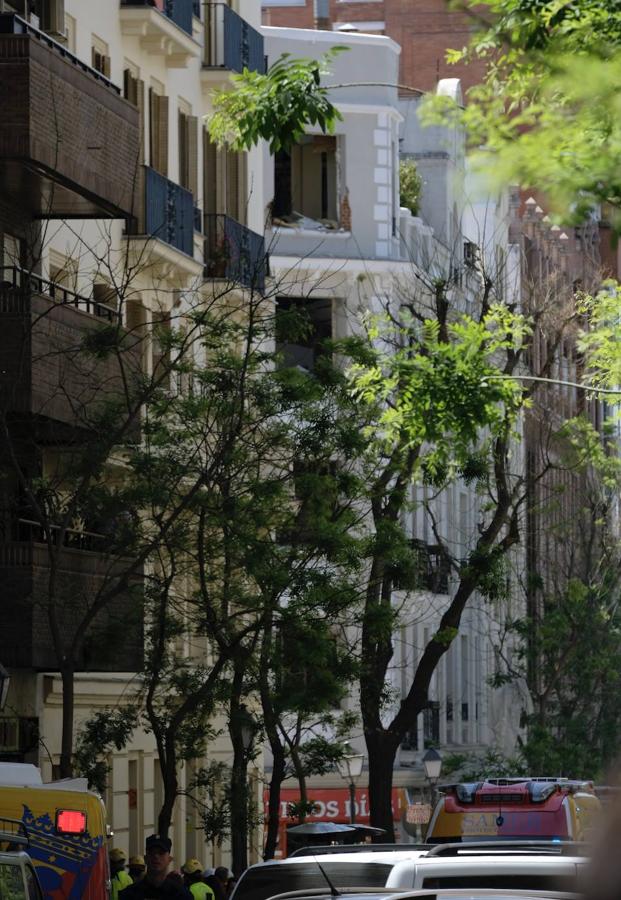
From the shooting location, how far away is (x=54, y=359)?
26.8 m

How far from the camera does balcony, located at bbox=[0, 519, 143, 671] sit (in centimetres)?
2639

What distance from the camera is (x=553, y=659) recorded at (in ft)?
178

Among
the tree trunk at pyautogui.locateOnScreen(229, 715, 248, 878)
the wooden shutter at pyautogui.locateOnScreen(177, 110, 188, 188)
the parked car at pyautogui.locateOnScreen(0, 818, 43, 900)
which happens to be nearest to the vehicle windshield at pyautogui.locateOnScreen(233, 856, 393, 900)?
the parked car at pyautogui.locateOnScreen(0, 818, 43, 900)

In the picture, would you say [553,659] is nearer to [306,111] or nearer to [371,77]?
[371,77]

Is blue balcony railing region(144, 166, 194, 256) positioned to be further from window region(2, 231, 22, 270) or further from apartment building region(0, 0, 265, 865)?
window region(2, 231, 22, 270)

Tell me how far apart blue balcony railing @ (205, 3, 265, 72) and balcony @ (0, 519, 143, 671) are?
44.7 ft

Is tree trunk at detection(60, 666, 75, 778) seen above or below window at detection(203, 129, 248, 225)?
below

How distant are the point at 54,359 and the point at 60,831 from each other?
40.5 feet

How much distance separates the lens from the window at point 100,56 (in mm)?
32875

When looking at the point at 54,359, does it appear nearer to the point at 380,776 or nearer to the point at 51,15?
the point at 51,15

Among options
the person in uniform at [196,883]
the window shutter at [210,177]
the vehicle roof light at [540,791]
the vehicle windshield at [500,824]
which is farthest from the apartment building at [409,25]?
the vehicle windshield at [500,824]

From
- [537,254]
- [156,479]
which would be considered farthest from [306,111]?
[537,254]

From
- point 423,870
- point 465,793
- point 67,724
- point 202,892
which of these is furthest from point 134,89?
point 423,870

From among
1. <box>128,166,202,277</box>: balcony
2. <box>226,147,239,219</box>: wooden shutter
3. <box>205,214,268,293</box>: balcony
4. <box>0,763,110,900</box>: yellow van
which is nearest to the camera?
<box>0,763,110,900</box>: yellow van
